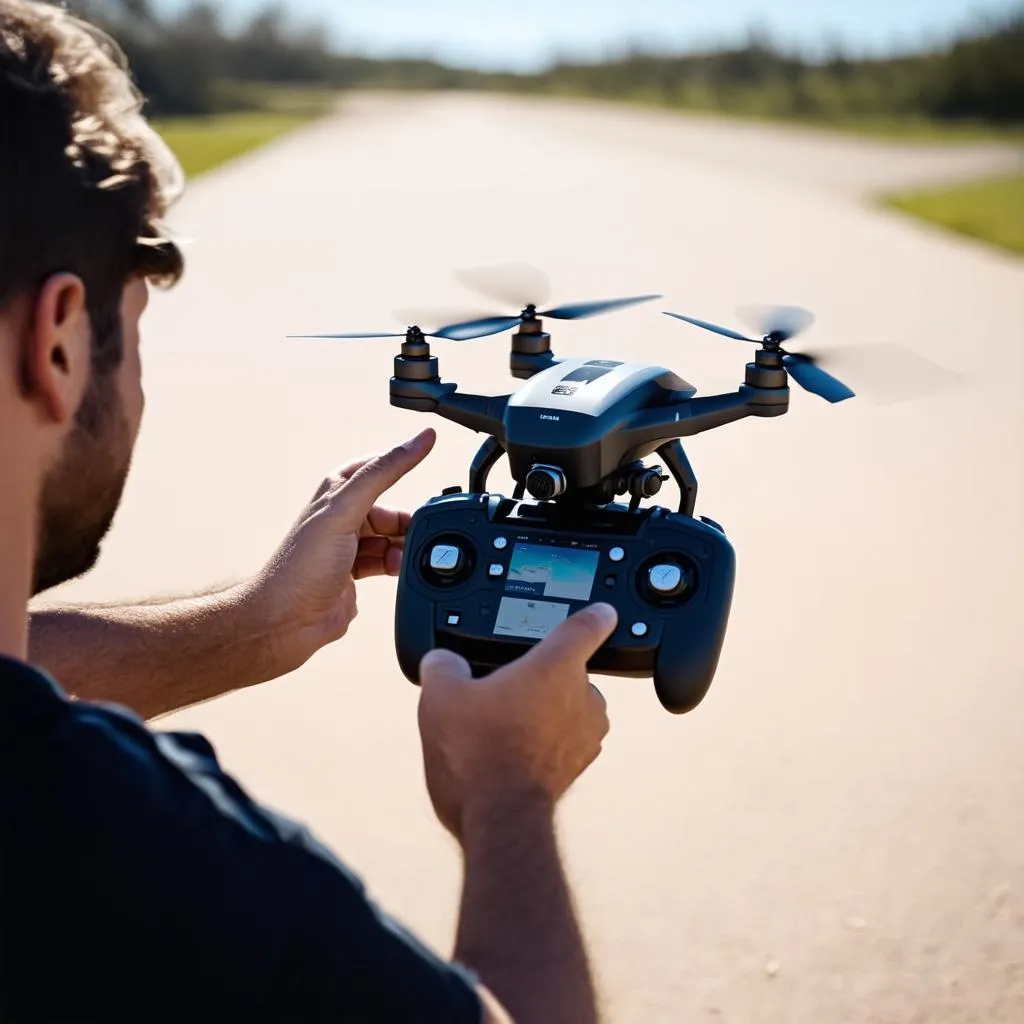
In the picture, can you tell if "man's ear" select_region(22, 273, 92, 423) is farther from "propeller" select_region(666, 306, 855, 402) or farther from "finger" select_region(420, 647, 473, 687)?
"propeller" select_region(666, 306, 855, 402)

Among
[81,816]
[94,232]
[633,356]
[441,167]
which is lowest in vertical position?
[441,167]

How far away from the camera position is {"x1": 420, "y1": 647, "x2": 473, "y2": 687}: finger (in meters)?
1.45

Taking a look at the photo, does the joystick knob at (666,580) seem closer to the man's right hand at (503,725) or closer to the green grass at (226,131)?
the man's right hand at (503,725)

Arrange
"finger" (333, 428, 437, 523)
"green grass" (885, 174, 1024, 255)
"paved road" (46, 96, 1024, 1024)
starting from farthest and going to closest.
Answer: "green grass" (885, 174, 1024, 255), "paved road" (46, 96, 1024, 1024), "finger" (333, 428, 437, 523)

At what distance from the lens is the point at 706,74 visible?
74375 mm

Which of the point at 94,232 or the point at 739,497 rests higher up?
the point at 94,232

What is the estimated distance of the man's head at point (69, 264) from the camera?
1.27m

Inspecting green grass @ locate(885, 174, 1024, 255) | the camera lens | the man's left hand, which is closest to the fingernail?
the camera lens

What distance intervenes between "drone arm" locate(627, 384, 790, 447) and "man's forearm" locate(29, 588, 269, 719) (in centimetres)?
76

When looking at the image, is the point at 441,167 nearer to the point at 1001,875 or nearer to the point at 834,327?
the point at 834,327

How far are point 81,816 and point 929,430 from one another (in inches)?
246

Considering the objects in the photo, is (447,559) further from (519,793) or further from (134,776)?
(134,776)

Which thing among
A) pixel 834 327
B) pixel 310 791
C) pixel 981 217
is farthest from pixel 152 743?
pixel 981 217

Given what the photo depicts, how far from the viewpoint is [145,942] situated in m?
1.07
